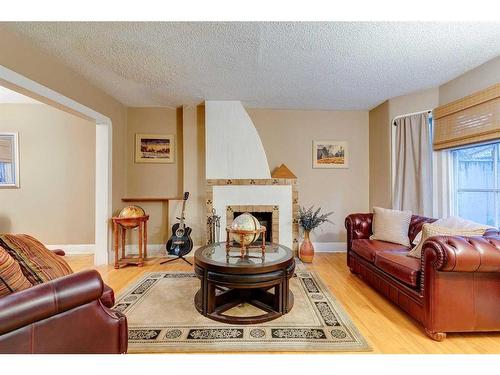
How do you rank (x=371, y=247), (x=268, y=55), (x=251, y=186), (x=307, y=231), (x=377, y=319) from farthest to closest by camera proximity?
(x=251, y=186) → (x=307, y=231) → (x=371, y=247) → (x=268, y=55) → (x=377, y=319)

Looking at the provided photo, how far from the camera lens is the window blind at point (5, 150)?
3656mm

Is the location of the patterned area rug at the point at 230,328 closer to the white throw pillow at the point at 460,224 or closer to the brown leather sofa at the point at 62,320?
the brown leather sofa at the point at 62,320

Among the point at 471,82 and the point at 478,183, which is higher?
the point at 471,82

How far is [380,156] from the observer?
3807mm

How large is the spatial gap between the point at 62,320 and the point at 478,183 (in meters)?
3.98

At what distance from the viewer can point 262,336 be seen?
1706 mm

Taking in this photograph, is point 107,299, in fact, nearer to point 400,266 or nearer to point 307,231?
point 400,266

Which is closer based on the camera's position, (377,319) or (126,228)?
(377,319)

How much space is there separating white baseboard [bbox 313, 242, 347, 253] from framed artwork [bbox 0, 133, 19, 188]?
16.3ft

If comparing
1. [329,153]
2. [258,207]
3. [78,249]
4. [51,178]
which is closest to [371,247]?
[258,207]

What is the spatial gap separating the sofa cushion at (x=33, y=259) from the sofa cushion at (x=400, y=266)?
248cm

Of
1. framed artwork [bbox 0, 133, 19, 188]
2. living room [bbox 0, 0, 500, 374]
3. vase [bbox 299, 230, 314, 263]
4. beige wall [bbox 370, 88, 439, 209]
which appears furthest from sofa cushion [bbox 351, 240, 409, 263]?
framed artwork [bbox 0, 133, 19, 188]

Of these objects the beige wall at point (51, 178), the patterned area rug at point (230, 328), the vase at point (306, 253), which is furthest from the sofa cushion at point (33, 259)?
the vase at point (306, 253)
